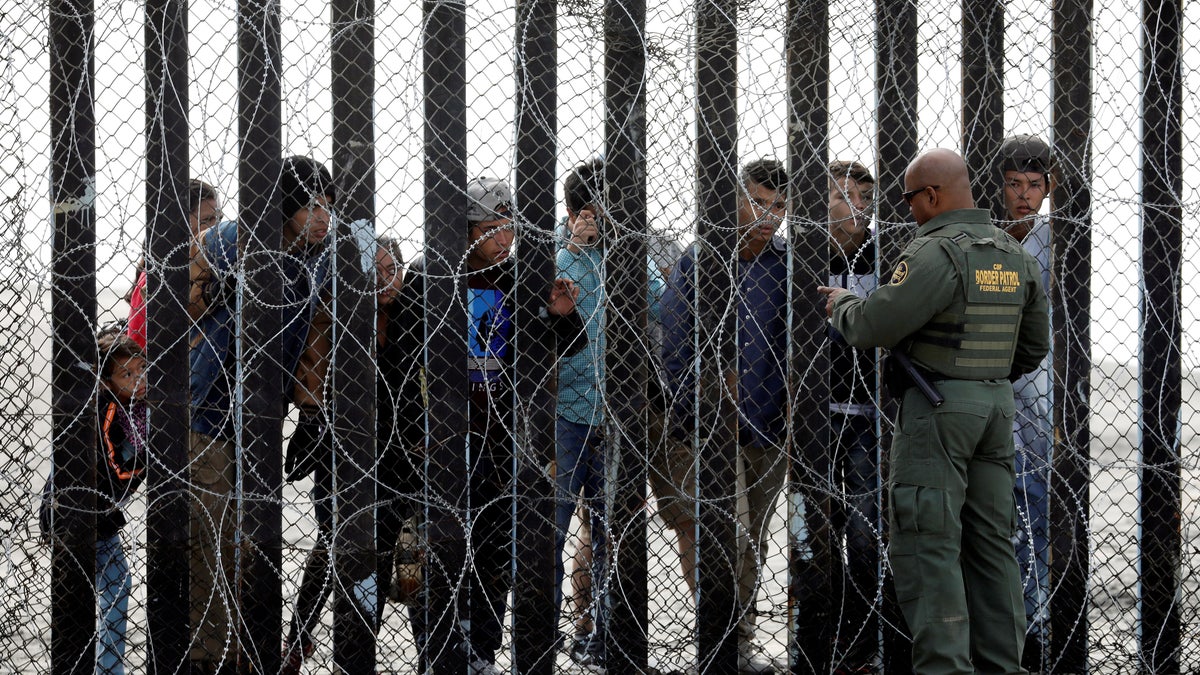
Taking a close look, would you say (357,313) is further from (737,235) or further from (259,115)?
(737,235)

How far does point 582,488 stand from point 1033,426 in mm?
1609

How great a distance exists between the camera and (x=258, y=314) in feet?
11.7

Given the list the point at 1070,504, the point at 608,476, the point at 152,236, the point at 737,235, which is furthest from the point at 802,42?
the point at 152,236

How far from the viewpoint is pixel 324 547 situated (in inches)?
143

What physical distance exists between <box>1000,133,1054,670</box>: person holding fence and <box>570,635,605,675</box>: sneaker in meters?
1.50

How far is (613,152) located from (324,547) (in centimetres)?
161

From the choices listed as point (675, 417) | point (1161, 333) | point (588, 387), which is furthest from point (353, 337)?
point (1161, 333)

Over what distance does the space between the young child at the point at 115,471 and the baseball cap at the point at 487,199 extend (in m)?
1.17

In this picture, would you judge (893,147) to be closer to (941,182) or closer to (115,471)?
(941,182)

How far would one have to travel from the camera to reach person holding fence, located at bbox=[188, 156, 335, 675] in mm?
3568

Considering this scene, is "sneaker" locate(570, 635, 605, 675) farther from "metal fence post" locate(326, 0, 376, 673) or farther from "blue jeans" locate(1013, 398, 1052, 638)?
"blue jeans" locate(1013, 398, 1052, 638)

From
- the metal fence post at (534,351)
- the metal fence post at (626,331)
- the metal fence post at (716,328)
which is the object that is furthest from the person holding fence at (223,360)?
the metal fence post at (716,328)

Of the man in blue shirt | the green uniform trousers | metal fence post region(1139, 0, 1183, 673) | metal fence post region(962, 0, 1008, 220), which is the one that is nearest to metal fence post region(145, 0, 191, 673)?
the man in blue shirt

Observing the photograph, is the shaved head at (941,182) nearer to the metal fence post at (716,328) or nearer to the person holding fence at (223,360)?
the metal fence post at (716,328)
